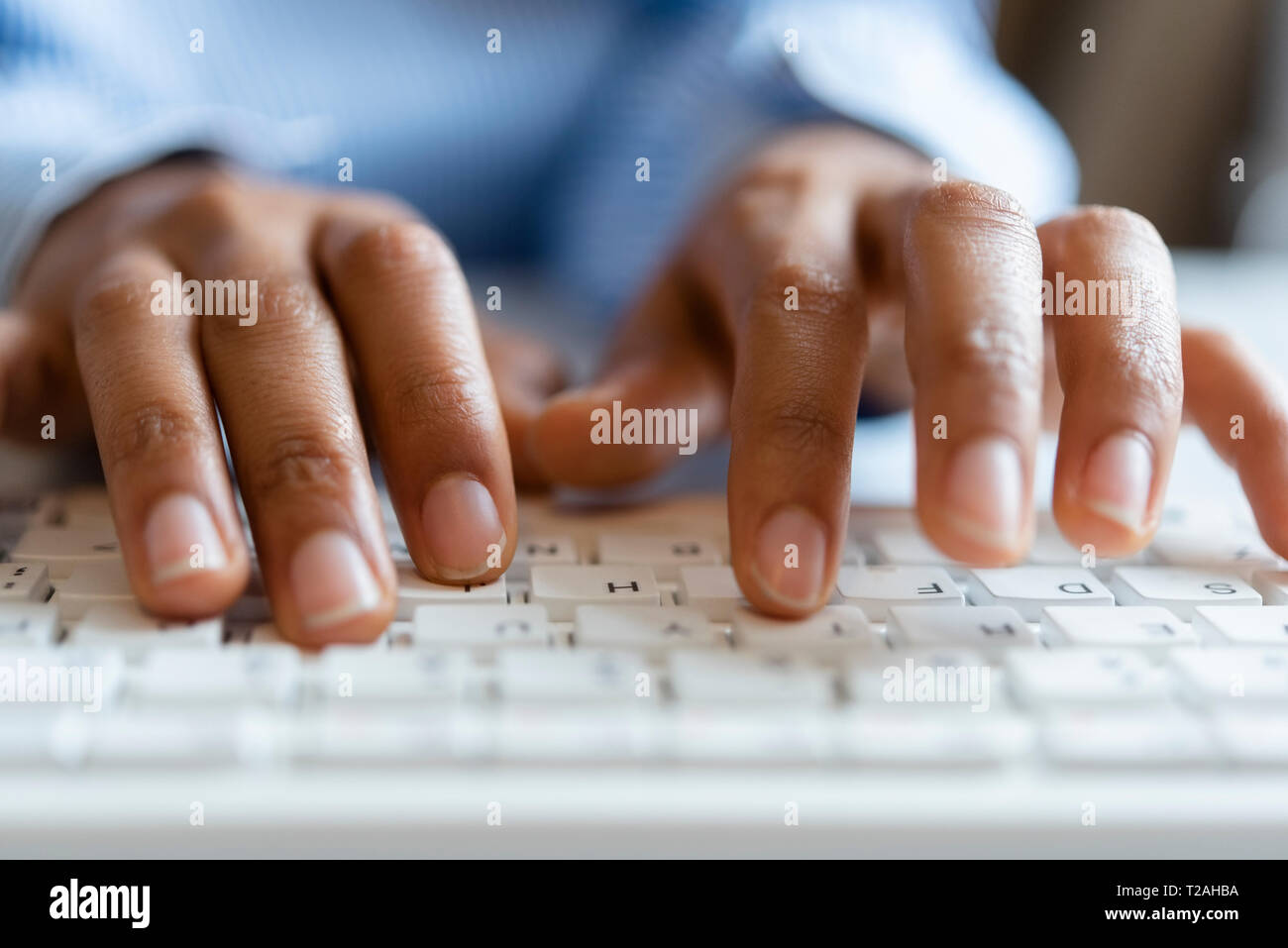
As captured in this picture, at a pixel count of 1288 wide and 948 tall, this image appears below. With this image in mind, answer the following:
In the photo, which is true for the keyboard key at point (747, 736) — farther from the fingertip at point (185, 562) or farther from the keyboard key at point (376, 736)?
the fingertip at point (185, 562)

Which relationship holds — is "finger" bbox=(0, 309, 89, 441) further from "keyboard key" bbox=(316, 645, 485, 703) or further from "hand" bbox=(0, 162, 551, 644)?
"keyboard key" bbox=(316, 645, 485, 703)

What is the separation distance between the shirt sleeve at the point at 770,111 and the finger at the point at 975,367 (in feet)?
1.29

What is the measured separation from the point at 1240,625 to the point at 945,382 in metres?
0.14

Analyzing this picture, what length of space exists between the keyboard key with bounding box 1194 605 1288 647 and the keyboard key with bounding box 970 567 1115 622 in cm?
3

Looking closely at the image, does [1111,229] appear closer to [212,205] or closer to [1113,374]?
[1113,374]

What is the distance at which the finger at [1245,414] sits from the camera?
1.56 feet

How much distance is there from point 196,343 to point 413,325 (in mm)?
103

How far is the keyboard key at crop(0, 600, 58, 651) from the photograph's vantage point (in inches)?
13.0

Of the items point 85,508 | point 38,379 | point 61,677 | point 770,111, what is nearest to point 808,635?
point 61,677

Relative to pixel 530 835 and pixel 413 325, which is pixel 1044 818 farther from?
pixel 413 325

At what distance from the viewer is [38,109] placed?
2.71ft

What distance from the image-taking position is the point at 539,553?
1.45 feet

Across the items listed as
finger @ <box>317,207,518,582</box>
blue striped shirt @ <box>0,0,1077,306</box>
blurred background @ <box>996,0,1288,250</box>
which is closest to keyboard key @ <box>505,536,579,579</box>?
finger @ <box>317,207,518,582</box>

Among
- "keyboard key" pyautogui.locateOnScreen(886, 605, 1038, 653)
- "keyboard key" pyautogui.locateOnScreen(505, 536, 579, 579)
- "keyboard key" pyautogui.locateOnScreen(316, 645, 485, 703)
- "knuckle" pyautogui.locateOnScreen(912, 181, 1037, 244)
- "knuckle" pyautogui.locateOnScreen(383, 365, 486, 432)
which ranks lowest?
"keyboard key" pyautogui.locateOnScreen(505, 536, 579, 579)
